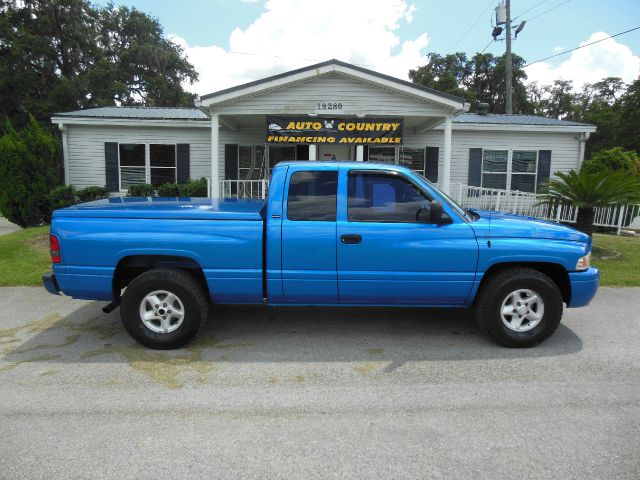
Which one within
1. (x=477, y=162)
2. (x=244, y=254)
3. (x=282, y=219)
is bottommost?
(x=244, y=254)

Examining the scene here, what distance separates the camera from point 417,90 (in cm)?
1183

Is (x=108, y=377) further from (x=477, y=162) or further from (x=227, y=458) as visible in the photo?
(x=477, y=162)

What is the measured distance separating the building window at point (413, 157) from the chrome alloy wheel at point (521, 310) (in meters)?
11.4

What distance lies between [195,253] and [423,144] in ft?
40.5

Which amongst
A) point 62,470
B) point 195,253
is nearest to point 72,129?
point 195,253

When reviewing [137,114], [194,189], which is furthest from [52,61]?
[194,189]

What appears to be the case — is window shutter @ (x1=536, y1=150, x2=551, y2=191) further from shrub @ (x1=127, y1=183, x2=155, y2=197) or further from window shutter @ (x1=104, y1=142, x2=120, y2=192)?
window shutter @ (x1=104, y1=142, x2=120, y2=192)

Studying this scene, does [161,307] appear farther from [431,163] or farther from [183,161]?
[431,163]

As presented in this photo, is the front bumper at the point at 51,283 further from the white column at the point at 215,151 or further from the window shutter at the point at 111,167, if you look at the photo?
the window shutter at the point at 111,167

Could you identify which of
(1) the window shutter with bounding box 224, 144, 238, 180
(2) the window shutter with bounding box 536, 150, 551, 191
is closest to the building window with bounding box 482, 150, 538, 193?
(2) the window shutter with bounding box 536, 150, 551, 191

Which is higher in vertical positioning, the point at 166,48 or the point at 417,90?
the point at 166,48

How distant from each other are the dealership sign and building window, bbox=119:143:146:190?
5.42m

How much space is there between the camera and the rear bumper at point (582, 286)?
178 inches

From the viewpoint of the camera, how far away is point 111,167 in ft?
49.2
